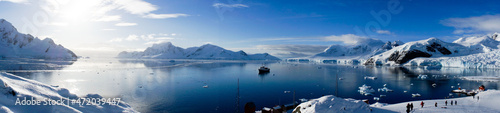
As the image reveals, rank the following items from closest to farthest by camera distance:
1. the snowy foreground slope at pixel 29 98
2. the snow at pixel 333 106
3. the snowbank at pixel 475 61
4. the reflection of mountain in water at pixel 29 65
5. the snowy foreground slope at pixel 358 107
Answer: the snowy foreground slope at pixel 29 98
the snow at pixel 333 106
the snowy foreground slope at pixel 358 107
the reflection of mountain in water at pixel 29 65
the snowbank at pixel 475 61

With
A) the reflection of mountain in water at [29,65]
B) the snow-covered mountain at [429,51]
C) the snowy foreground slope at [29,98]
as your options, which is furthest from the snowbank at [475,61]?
the reflection of mountain in water at [29,65]

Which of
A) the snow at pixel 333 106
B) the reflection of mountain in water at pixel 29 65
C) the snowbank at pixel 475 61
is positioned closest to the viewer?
the snow at pixel 333 106

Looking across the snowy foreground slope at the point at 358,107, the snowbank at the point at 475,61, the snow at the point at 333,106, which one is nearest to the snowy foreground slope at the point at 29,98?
the snow at the point at 333,106

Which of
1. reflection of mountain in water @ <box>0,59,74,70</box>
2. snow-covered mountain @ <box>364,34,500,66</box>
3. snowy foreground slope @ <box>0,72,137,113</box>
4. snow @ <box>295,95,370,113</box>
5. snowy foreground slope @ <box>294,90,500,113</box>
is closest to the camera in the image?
snowy foreground slope @ <box>0,72,137,113</box>

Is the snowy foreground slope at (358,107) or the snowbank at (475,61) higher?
the snowbank at (475,61)

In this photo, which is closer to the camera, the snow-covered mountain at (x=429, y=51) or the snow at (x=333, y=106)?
the snow at (x=333, y=106)

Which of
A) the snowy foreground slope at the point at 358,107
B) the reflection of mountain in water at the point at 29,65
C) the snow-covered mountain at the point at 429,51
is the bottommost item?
the snowy foreground slope at the point at 358,107

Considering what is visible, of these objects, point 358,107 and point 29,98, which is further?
point 358,107

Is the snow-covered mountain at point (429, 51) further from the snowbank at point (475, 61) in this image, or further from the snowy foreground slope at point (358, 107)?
the snowy foreground slope at point (358, 107)

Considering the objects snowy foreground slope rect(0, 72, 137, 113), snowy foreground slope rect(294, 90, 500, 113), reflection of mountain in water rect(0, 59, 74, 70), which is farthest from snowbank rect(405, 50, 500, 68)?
reflection of mountain in water rect(0, 59, 74, 70)

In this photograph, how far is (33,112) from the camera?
12.0 meters

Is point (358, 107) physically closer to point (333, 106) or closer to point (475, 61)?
point (333, 106)

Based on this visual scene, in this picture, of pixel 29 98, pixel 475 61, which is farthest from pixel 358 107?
pixel 475 61

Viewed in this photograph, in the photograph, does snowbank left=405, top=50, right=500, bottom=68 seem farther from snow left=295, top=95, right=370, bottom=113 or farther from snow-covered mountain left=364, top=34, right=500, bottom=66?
snow left=295, top=95, right=370, bottom=113
